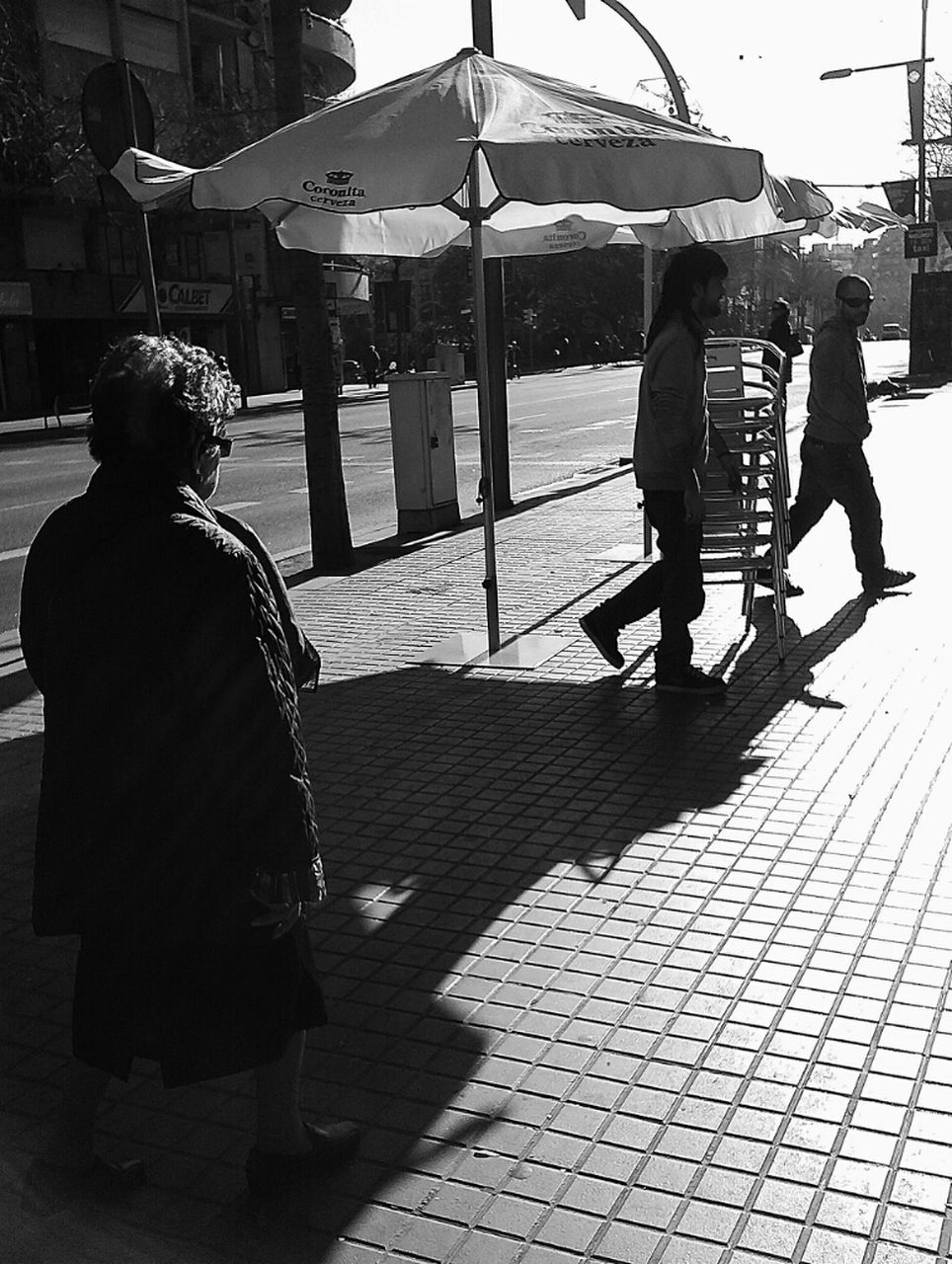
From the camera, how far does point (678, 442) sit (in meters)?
6.08

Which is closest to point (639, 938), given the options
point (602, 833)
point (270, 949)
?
point (602, 833)

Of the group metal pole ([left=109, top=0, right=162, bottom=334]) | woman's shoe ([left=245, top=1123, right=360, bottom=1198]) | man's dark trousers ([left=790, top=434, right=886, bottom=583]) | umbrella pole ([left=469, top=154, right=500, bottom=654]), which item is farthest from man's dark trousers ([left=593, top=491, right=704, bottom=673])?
woman's shoe ([left=245, top=1123, right=360, bottom=1198])

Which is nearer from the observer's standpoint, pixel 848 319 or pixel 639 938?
pixel 639 938

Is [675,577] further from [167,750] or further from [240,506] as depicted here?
[240,506]

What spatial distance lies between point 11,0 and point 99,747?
1465 inches

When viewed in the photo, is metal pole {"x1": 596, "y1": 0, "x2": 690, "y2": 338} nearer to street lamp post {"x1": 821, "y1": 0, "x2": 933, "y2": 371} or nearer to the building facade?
street lamp post {"x1": 821, "y1": 0, "x2": 933, "y2": 371}

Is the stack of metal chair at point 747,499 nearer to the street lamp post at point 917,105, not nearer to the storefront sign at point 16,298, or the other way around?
the street lamp post at point 917,105

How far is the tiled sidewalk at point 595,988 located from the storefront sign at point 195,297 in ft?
121

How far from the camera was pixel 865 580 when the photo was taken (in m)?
8.38

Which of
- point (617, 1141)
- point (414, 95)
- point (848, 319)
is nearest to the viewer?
point (617, 1141)

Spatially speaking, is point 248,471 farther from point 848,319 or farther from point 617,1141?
point 617,1141

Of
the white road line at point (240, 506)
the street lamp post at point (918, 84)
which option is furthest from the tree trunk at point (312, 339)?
the street lamp post at point (918, 84)

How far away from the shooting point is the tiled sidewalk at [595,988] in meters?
2.77

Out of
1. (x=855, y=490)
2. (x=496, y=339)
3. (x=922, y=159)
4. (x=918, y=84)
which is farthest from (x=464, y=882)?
(x=922, y=159)
